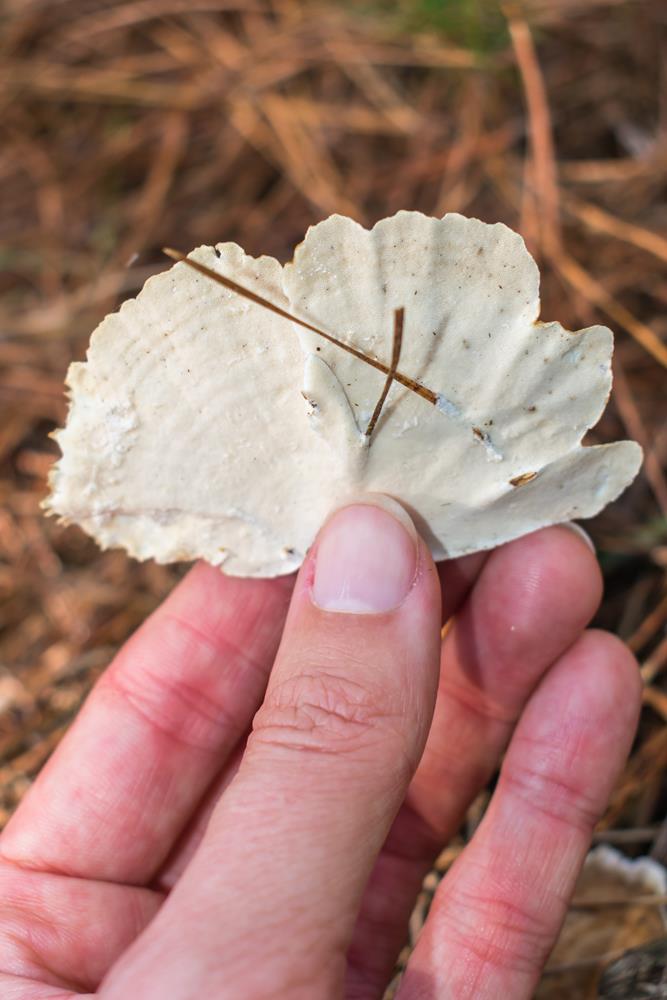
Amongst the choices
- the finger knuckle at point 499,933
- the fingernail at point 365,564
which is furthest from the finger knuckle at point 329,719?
the finger knuckle at point 499,933

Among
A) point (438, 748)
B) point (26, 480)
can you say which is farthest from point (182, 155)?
point (438, 748)

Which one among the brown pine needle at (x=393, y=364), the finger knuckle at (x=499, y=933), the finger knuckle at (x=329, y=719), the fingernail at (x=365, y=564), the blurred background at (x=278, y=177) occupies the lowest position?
the finger knuckle at (x=499, y=933)

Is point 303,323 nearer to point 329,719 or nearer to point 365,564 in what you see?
point 365,564

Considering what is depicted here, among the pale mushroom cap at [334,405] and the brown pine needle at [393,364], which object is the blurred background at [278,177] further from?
the brown pine needle at [393,364]

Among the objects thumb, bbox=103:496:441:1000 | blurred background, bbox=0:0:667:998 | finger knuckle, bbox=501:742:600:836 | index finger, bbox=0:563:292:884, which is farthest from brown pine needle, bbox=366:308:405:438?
blurred background, bbox=0:0:667:998

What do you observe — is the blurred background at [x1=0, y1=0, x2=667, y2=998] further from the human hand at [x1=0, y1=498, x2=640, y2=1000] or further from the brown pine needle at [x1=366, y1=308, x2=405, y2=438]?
the brown pine needle at [x1=366, y1=308, x2=405, y2=438]
